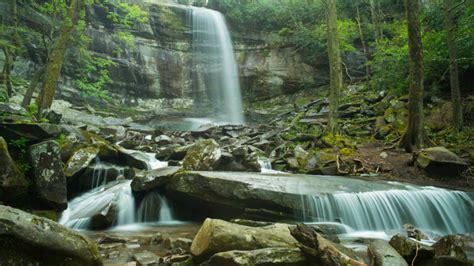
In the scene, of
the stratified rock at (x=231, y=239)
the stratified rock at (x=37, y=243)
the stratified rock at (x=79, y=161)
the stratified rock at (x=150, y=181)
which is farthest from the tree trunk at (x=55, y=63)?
the stratified rock at (x=231, y=239)

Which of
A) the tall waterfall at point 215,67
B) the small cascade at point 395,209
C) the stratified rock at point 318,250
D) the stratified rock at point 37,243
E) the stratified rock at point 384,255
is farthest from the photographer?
the tall waterfall at point 215,67

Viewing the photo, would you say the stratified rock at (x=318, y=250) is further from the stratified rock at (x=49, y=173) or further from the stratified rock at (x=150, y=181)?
the stratified rock at (x=49, y=173)

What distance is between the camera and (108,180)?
27.6ft

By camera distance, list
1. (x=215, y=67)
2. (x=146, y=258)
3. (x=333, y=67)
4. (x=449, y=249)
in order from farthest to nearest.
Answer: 1. (x=215, y=67)
2. (x=333, y=67)
3. (x=146, y=258)
4. (x=449, y=249)

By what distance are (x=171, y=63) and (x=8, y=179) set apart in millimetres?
20531

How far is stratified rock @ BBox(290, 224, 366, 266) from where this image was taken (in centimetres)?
327

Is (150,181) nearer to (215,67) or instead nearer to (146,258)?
(146,258)

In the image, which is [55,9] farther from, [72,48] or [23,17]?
[72,48]

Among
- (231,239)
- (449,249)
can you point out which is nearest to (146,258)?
(231,239)

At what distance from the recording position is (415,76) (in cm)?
1020

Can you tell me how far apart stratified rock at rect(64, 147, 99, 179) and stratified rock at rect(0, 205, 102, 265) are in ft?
13.8

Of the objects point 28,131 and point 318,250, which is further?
point 28,131

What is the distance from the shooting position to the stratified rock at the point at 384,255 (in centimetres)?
350

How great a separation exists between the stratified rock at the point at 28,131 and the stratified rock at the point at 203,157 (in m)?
3.20
